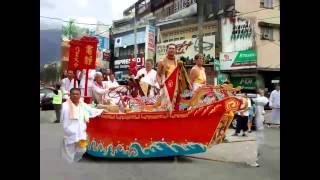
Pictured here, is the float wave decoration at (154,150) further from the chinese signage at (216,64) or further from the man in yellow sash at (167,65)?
the chinese signage at (216,64)

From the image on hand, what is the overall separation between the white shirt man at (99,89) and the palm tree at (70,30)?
1.04 feet

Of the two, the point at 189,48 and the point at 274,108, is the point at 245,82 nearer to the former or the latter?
the point at 189,48

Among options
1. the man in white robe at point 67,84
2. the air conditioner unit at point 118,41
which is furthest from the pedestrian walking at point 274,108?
the man in white robe at point 67,84

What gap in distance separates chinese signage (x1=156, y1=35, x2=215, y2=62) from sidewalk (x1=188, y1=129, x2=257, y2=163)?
624mm

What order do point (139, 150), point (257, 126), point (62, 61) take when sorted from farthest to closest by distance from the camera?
1. point (139, 150)
2. point (257, 126)
3. point (62, 61)

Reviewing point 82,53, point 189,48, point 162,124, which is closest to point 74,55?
point 82,53

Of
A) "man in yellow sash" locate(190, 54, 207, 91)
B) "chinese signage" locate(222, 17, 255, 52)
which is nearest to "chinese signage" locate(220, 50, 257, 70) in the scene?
"chinese signage" locate(222, 17, 255, 52)

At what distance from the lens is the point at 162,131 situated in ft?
9.91

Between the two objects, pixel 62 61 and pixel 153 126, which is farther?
pixel 153 126

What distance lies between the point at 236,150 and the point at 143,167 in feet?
2.02

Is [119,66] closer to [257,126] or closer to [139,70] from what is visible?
[139,70]

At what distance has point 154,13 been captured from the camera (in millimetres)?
2422
